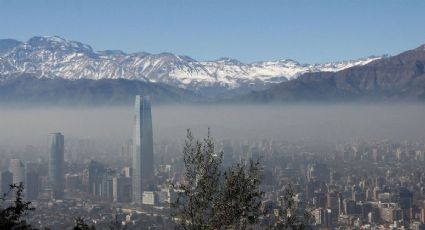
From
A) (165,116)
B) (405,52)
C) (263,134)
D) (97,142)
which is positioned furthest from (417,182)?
(405,52)

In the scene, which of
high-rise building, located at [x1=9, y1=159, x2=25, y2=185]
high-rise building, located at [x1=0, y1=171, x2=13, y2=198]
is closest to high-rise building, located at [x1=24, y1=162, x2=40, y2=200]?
high-rise building, located at [x1=9, y1=159, x2=25, y2=185]

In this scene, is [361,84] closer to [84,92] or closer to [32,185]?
[84,92]

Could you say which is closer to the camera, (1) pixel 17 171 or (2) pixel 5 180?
(2) pixel 5 180

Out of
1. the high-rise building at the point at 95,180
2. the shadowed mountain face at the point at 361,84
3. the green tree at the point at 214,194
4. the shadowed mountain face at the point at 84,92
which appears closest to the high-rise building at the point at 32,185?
the high-rise building at the point at 95,180

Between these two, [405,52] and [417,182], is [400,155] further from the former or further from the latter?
[405,52]

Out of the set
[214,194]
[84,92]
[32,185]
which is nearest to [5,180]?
[32,185]

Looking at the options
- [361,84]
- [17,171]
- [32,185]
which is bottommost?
[32,185]
